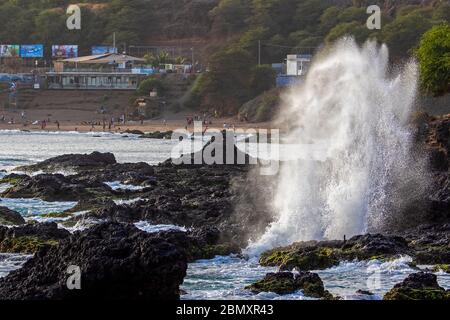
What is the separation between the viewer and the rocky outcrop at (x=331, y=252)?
2616 centimetres

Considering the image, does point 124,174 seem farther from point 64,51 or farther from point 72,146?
point 64,51

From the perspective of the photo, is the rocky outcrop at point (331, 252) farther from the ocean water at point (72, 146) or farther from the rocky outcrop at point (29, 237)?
the ocean water at point (72, 146)

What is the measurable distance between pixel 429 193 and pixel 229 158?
21460 millimetres

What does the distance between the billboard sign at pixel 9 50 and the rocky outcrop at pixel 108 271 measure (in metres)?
107

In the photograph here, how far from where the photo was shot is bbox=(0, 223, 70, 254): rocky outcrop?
94.3 feet

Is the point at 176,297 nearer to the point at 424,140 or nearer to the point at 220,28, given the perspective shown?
the point at 424,140

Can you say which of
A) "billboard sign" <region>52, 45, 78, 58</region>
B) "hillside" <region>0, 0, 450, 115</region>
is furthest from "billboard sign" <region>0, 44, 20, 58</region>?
"billboard sign" <region>52, 45, 78, 58</region>

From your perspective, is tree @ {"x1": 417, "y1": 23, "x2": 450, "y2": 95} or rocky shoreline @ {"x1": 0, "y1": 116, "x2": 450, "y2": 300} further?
tree @ {"x1": 417, "y1": 23, "x2": 450, "y2": 95}

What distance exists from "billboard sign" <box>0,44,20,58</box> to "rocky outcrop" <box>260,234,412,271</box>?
102341mm

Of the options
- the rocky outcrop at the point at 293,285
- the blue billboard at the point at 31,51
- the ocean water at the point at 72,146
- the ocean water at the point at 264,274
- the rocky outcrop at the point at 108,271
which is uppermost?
the blue billboard at the point at 31,51

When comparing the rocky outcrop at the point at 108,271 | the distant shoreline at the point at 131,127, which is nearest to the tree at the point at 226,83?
the distant shoreline at the point at 131,127

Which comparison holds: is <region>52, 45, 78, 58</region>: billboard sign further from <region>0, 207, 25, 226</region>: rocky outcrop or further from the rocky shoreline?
<region>0, 207, 25, 226</region>: rocky outcrop

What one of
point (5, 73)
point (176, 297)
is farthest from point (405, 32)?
point (176, 297)

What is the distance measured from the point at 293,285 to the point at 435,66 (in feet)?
118
